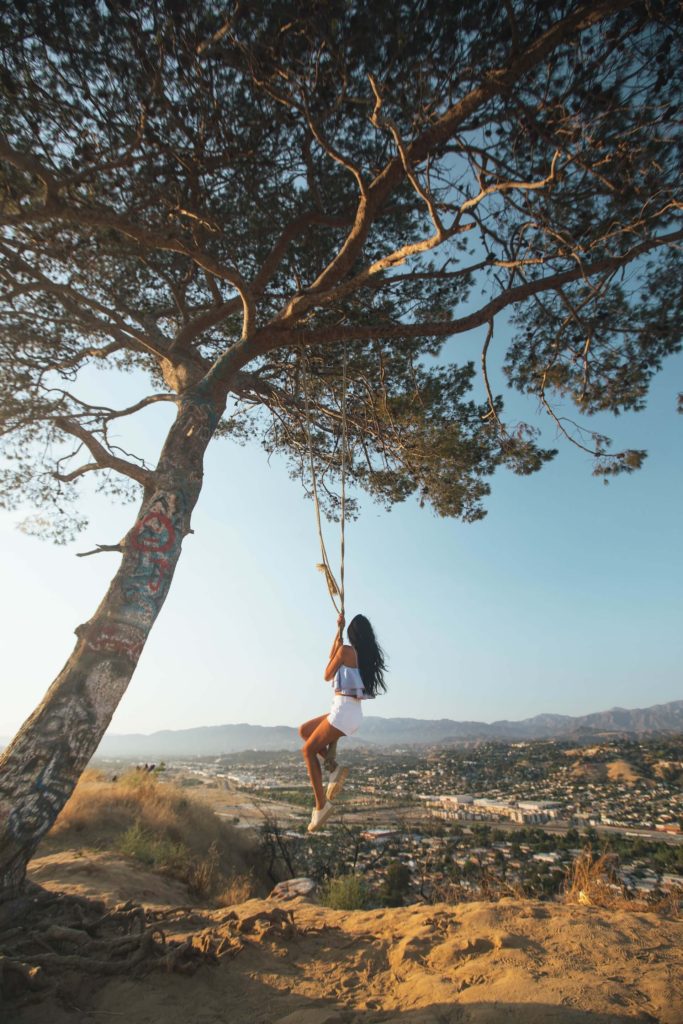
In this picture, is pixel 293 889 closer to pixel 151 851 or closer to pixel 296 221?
pixel 151 851

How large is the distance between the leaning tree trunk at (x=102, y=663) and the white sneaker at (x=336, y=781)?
6.50 feet

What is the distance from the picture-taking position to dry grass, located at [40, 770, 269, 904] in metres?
7.41

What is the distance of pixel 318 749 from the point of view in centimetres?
445

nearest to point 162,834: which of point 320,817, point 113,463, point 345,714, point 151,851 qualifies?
point 151,851

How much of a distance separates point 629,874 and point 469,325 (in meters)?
7.77

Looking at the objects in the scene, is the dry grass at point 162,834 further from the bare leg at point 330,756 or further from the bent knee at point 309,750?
the bent knee at point 309,750

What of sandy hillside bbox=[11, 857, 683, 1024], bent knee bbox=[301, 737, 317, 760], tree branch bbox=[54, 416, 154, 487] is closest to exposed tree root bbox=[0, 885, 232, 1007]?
sandy hillside bbox=[11, 857, 683, 1024]

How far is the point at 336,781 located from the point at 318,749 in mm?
336

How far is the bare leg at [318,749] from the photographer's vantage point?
4407mm

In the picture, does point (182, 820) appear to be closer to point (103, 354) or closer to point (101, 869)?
point (101, 869)

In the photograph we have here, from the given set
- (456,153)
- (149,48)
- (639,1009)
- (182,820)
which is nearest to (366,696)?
(639,1009)

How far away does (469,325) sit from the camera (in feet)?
19.1

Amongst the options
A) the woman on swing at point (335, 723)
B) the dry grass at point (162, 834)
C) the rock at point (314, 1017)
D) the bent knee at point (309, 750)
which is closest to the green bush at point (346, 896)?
the dry grass at point (162, 834)

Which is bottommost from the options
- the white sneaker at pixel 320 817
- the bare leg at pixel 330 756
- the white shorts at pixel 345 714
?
the white sneaker at pixel 320 817
